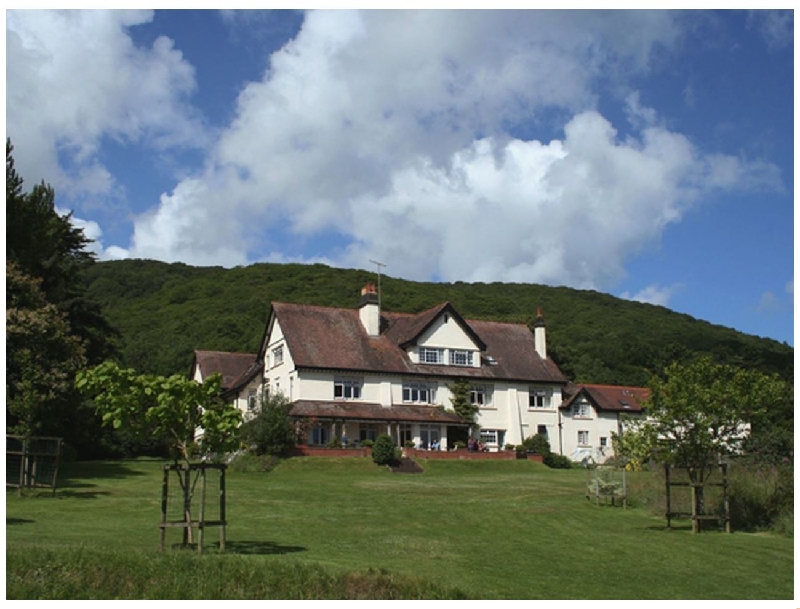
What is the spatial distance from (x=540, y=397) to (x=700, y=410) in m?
32.9

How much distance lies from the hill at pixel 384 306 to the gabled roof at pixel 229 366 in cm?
1524

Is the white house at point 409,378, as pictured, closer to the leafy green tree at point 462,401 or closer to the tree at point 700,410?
the leafy green tree at point 462,401

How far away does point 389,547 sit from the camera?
738 inches

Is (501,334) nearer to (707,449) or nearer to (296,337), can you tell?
(296,337)

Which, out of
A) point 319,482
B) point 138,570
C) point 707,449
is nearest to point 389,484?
point 319,482

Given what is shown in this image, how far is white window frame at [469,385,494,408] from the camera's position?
2167 inches

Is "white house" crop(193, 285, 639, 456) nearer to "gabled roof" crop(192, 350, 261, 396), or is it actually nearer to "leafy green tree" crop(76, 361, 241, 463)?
"gabled roof" crop(192, 350, 261, 396)

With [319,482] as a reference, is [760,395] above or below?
above

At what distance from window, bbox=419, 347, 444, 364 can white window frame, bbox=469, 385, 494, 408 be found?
8.96 feet

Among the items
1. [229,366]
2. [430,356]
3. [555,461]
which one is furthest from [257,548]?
[229,366]

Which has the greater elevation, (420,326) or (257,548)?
(420,326)

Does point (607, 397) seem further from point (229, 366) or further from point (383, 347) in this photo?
point (229, 366)

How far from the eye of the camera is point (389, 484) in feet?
117

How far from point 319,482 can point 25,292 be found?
14.1 m
